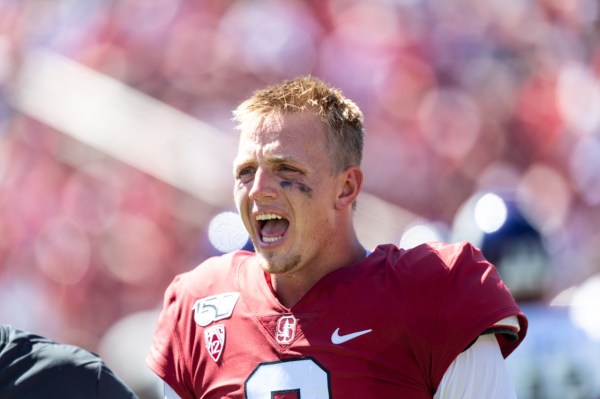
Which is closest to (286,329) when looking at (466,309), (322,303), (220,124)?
(322,303)

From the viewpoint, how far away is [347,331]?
161 cm

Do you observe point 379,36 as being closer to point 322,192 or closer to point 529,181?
point 529,181

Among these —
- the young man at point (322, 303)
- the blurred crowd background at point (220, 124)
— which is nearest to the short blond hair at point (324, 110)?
the young man at point (322, 303)

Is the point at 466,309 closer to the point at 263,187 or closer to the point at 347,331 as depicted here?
the point at 347,331

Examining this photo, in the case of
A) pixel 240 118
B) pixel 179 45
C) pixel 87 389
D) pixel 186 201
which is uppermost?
pixel 179 45

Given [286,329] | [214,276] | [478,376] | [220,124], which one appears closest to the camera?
[478,376]

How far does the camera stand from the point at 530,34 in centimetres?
432

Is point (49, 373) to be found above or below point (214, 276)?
below

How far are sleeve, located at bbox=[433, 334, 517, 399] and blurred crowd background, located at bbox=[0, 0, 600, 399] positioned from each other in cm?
240

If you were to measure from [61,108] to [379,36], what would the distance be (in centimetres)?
149

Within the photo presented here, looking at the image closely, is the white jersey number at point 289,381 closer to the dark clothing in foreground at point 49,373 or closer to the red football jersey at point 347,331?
the red football jersey at point 347,331

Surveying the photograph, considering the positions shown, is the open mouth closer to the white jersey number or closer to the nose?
the nose

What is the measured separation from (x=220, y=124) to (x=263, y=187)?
264 centimetres

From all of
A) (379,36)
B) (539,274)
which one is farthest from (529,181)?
(539,274)
